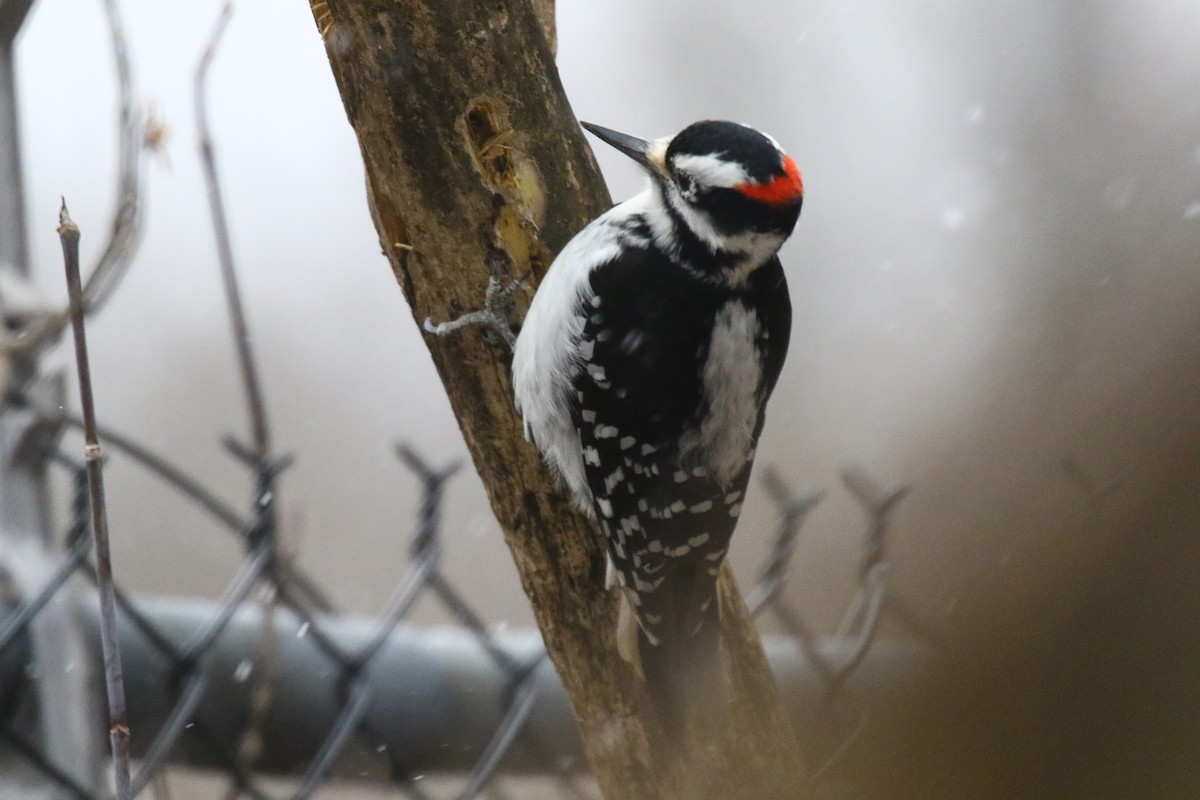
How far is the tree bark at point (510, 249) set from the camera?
3.12 ft

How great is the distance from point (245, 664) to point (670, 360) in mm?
566

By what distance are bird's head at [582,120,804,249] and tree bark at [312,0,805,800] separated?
15 centimetres

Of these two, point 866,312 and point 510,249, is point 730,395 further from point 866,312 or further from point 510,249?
point 866,312

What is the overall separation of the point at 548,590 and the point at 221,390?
1.87 meters

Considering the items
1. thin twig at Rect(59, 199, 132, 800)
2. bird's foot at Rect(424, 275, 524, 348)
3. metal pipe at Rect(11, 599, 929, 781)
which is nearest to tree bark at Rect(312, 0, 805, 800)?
bird's foot at Rect(424, 275, 524, 348)

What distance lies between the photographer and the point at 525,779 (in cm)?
127

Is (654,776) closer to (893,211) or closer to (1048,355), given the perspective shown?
(1048,355)

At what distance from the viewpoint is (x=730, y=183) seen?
1.17 m

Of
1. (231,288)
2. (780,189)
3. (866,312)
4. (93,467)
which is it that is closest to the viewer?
(93,467)

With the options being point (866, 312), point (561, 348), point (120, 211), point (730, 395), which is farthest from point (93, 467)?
point (866, 312)

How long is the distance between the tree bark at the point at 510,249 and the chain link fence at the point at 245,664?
12 cm

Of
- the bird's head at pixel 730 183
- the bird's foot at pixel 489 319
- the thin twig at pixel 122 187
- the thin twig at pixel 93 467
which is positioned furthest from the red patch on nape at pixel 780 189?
the thin twig at pixel 93 467

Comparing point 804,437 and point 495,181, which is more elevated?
point 495,181

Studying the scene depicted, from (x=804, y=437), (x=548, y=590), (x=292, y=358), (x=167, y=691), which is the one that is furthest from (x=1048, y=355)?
(x=292, y=358)
